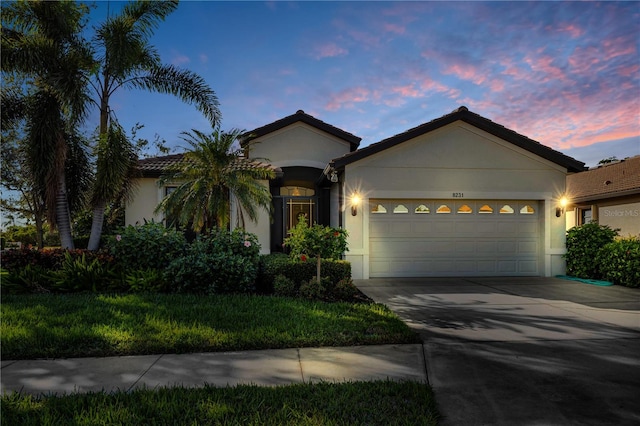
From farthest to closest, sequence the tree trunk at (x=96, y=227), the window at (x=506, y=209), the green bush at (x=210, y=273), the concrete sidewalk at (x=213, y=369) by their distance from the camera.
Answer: the window at (x=506, y=209) < the tree trunk at (x=96, y=227) < the green bush at (x=210, y=273) < the concrete sidewalk at (x=213, y=369)

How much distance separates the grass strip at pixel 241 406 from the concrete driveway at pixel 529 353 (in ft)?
1.30

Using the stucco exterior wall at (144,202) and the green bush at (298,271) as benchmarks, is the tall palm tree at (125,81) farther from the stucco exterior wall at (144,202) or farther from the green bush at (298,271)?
the green bush at (298,271)

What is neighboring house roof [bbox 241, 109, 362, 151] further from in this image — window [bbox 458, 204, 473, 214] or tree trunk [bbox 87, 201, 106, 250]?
tree trunk [bbox 87, 201, 106, 250]

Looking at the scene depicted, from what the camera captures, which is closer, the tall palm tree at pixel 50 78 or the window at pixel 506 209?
the tall palm tree at pixel 50 78

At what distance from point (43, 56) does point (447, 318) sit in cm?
1235

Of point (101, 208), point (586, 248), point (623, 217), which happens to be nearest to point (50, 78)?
point (101, 208)

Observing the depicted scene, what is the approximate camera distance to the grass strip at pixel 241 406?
2814 mm

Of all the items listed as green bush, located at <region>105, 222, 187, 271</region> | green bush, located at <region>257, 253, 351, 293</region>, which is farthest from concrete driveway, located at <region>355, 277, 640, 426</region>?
green bush, located at <region>105, 222, 187, 271</region>

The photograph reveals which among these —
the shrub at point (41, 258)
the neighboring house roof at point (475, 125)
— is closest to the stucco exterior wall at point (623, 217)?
the neighboring house roof at point (475, 125)

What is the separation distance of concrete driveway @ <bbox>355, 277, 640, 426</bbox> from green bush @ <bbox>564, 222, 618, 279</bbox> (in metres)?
1.93

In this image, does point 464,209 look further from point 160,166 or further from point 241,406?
point 160,166

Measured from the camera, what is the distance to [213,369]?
3.83 meters

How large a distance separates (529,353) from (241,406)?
361 cm

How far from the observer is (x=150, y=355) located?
4254 mm
